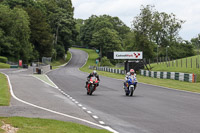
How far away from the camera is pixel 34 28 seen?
97062 mm

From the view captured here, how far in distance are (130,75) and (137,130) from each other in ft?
36.9

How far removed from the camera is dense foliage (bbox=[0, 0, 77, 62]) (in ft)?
259

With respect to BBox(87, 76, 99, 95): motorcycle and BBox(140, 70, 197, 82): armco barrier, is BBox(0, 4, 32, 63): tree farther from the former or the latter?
BBox(87, 76, 99, 95): motorcycle

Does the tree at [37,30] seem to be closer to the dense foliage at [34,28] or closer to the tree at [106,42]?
the dense foliage at [34,28]

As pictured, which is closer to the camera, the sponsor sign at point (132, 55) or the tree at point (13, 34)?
the sponsor sign at point (132, 55)

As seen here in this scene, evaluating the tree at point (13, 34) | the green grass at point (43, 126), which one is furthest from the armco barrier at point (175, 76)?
the tree at point (13, 34)

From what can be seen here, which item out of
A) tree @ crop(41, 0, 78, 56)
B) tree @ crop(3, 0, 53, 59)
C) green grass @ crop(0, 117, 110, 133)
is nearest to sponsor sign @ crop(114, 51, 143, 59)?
tree @ crop(3, 0, 53, 59)

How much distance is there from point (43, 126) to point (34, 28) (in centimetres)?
9052

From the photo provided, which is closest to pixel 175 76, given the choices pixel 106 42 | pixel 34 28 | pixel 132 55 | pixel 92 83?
pixel 92 83

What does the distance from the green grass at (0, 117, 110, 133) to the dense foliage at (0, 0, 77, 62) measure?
221 ft

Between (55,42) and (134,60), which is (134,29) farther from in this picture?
(55,42)

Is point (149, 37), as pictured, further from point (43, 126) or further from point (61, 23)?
point (43, 126)

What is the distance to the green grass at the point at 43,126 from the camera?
8391 millimetres

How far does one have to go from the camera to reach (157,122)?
34.0 feet
